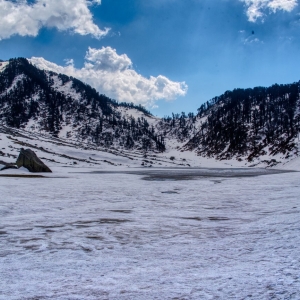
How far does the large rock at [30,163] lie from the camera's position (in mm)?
28719

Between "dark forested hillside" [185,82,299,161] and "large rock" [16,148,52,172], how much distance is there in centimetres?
7557

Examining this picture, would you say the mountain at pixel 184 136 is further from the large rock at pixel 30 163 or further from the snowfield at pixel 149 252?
the snowfield at pixel 149 252

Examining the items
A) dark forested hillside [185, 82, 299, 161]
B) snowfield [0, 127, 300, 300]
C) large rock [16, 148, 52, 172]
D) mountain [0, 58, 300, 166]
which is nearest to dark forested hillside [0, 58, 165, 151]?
mountain [0, 58, 300, 166]

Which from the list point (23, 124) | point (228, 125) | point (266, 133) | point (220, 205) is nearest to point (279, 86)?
point (228, 125)

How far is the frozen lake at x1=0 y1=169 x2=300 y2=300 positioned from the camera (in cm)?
321

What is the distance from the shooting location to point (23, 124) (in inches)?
6181

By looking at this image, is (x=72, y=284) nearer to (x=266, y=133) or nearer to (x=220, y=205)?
(x=220, y=205)

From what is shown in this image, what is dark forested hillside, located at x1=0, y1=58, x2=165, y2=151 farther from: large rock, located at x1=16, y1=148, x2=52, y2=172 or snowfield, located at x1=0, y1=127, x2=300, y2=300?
snowfield, located at x1=0, y1=127, x2=300, y2=300

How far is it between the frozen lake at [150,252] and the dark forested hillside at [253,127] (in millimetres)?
82602

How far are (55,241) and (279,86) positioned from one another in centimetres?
21478

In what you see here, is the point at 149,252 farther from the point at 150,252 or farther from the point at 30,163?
the point at 30,163

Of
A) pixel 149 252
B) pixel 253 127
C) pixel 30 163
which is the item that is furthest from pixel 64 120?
pixel 149 252

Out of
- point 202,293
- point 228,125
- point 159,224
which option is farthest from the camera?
point 228,125

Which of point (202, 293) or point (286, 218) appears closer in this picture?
point (202, 293)
